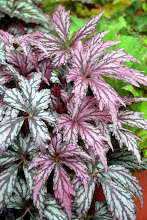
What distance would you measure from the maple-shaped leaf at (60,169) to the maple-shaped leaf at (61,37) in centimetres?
36

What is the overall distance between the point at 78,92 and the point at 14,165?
409 mm

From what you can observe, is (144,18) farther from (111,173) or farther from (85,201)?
(85,201)

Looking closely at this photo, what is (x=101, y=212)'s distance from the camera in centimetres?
107

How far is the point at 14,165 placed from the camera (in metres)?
0.96

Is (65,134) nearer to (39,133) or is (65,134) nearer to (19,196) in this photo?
(39,133)

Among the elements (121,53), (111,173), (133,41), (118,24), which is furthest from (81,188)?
(118,24)

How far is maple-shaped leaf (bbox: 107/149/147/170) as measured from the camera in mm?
1142

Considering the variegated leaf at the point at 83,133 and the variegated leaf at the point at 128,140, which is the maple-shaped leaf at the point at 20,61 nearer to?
the variegated leaf at the point at 83,133

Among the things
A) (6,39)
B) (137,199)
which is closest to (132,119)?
(137,199)

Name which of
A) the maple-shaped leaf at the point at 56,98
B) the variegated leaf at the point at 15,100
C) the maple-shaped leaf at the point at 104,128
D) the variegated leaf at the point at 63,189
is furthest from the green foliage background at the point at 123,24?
the variegated leaf at the point at 15,100

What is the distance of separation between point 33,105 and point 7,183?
32 cm

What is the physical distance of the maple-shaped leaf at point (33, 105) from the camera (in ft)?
2.79

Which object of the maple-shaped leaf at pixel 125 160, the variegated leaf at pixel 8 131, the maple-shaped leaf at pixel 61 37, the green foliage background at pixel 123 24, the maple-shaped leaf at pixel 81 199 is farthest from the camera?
the green foliage background at pixel 123 24

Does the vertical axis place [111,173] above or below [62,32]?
below
